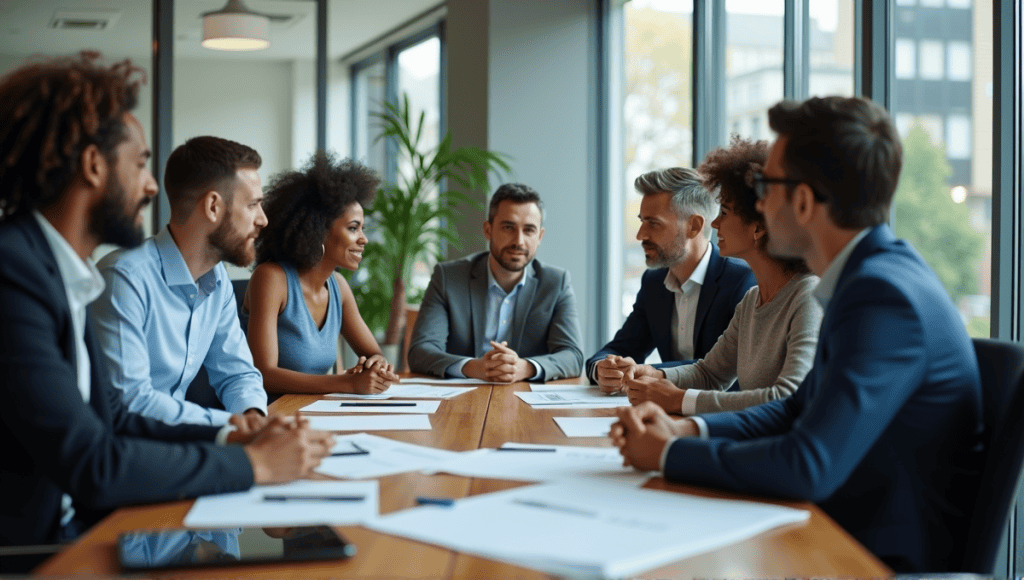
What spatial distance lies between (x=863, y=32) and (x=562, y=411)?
1.92 meters

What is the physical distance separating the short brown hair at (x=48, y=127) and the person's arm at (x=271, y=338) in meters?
1.28

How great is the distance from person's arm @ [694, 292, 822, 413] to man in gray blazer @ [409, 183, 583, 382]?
121 centimetres

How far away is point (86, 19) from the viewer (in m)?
5.64

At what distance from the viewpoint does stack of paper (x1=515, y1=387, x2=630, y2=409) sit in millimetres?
2402

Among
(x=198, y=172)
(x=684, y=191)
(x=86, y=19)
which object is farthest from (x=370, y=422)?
(x=86, y=19)

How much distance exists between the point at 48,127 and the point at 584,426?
49.5 inches

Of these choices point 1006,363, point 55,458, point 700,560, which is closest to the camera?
point 700,560

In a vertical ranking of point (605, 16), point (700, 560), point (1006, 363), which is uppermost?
point (605, 16)

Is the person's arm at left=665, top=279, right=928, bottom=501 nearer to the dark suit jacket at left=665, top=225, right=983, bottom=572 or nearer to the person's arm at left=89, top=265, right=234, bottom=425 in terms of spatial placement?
the dark suit jacket at left=665, top=225, right=983, bottom=572

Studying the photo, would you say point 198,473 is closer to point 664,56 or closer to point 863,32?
point 863,32

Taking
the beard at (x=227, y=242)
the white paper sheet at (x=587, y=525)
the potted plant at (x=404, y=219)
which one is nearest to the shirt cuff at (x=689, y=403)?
the white paper sheet at (x=587, y=525)

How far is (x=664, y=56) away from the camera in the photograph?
5172 mm

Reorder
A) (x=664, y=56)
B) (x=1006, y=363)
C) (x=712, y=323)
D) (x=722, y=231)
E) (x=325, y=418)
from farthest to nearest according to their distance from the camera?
1. (x=664, y=56)
2. (x=712, y=323)
3. (x=722, y=231)
4. (x=325, y=418)
5. (x=1006, y=363)

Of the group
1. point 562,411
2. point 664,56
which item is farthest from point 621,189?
point 562,411
